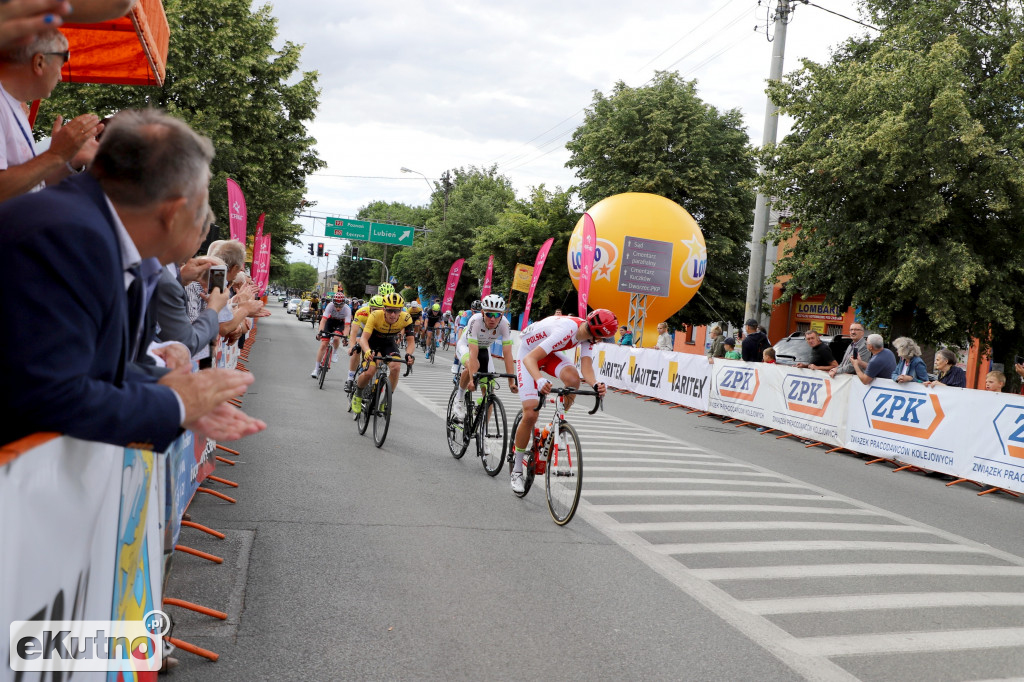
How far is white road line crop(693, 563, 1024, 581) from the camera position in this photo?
564 cm

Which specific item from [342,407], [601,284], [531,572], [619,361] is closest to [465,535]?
[531,572]

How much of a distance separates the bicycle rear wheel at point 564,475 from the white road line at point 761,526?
0.52 m

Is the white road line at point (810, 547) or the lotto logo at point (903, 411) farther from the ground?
the lotto logo at point (903, 411)

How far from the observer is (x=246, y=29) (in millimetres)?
29156

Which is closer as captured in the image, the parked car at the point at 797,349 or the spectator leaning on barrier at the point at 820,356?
the spectator leaning on barrier at the point at 820,356

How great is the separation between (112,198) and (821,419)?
13.2 meters

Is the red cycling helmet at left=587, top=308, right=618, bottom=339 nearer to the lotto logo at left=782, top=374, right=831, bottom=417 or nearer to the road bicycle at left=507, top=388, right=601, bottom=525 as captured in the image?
the road bicycle at left=507, top=388, right=601, bottom=525

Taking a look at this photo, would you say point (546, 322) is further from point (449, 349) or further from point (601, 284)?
point (449, 349)

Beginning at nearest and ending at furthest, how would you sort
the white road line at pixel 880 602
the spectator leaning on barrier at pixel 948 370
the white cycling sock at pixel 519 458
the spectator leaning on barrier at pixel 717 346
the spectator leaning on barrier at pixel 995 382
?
the white road line at pixel 880 602, the white cycling sock at pixel 519 458, the spectator leaning on barrier at pixel 995 382, the spectator leaning on barrier at pixel 948 370, the spectator leaning on barrier at pixel 717 346

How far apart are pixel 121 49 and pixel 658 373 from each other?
1463cm

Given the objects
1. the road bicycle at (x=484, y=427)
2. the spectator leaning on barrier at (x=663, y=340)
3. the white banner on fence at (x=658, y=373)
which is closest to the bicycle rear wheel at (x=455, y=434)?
the road bicycle at (x=484, y=427)

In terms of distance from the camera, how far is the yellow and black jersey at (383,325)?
10.6 metres

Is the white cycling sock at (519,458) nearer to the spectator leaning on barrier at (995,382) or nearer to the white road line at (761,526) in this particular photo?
the white road line at (761,526)

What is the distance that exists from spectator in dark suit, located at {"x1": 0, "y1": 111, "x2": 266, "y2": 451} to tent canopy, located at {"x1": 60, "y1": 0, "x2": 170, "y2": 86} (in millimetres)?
5032
